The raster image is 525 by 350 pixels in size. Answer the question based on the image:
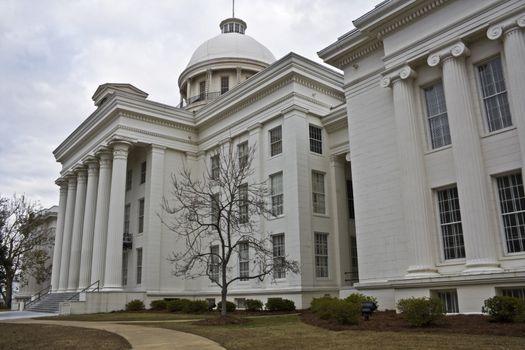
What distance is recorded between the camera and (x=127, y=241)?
34594mm

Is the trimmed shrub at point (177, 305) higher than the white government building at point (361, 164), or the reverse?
the white government building at point (361, 164)

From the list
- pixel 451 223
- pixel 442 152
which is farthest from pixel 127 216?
pixel 451 223

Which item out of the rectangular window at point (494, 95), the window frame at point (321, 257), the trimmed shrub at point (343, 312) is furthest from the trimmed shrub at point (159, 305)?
the rectangular window at point (494, 95)

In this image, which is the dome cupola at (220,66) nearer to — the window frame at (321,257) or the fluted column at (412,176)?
the window frame at (321,257)

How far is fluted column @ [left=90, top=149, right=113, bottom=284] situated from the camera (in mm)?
33062

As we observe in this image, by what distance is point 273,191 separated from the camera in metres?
29.1

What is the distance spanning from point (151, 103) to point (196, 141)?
4.67 meters

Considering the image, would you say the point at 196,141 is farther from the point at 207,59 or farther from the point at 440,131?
the point at 440,131

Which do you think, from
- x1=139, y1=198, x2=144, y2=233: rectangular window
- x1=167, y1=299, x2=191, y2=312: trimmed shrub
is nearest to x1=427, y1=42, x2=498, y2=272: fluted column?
x1=167, y1=299, x2=191, y2=312: trimmed shrub

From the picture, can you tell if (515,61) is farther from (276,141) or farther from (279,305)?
(276,141)

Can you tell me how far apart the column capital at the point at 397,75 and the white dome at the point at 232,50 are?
1045 inches

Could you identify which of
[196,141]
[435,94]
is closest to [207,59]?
[196,141]

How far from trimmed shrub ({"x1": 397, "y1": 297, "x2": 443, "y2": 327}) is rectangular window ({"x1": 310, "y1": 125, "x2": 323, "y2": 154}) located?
1636 centimetres

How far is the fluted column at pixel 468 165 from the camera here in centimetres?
1595
